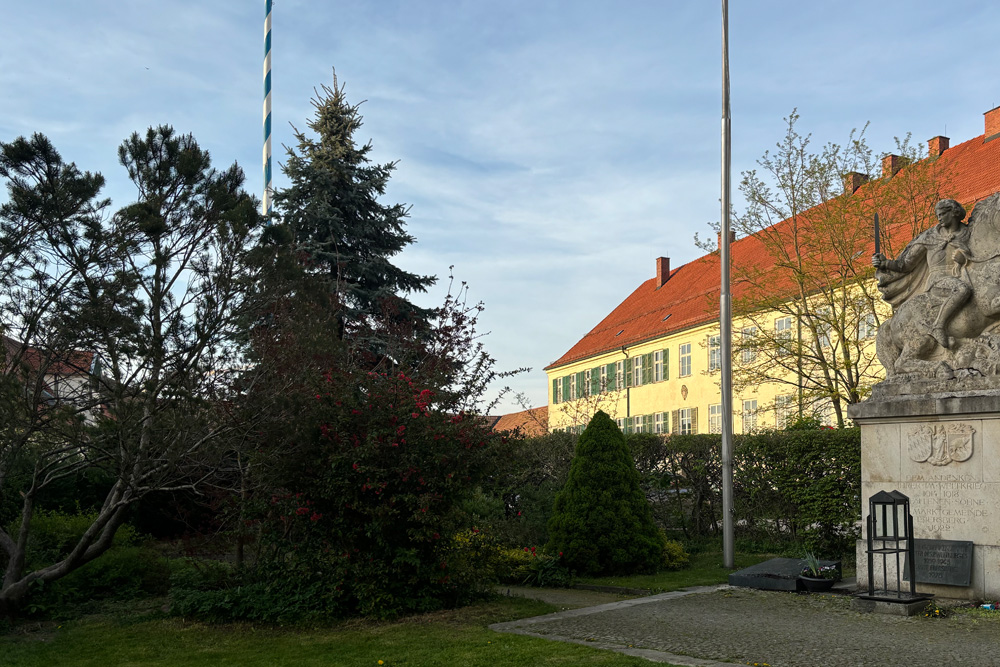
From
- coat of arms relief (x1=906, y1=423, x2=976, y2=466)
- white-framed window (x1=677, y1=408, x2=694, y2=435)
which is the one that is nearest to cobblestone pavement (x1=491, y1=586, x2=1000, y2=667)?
coat of arms relief (x1=906, y1=423, x2=976, y2=466)

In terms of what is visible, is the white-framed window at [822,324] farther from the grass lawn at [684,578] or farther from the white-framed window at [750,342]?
the grass lawn at [684,578]

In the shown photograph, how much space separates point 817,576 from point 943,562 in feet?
5.14

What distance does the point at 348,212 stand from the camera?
21188 mm

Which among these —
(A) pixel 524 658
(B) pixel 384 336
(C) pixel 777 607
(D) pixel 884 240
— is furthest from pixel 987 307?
(B) pixel 384 336

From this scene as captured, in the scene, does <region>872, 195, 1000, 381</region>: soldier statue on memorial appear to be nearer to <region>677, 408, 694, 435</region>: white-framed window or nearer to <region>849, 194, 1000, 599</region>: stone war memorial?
<region>849, 194, 1000, 599</region>: stone war memorial

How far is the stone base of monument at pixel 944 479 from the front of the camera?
9.08 m

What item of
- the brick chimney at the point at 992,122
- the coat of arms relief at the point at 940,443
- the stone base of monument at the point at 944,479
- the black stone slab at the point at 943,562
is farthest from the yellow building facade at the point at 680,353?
the black stone slab at the point at 943,562

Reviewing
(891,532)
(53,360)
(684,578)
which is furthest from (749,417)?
(53,360)

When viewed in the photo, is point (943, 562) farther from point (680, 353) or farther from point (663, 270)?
point (663, 270)

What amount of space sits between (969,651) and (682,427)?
29719 millimetres

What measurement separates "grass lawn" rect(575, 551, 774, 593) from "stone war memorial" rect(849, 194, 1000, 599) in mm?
2354

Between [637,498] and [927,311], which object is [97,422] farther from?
[927,311]

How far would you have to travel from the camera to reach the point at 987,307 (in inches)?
377

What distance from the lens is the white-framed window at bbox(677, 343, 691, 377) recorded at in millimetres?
36219
